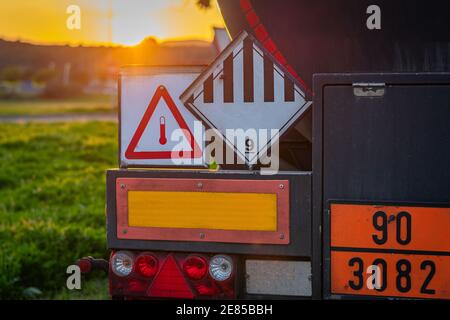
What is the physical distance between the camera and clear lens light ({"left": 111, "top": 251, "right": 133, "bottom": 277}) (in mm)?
2799

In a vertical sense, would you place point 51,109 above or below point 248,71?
above

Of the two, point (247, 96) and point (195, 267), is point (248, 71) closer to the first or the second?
point (247, 96)

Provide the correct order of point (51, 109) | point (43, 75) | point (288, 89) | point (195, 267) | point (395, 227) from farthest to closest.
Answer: point (43, 75), point (51, 109), point (195, 267), point (288, 89), point (395, 227)

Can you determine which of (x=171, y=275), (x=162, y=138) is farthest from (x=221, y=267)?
(x=162, y=138)

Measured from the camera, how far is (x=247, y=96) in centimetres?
267

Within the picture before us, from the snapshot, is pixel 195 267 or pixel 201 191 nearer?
pixel 201 191

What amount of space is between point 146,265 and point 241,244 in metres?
0.42

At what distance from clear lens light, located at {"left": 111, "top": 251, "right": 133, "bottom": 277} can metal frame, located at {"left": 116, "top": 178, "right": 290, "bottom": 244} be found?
9 cm

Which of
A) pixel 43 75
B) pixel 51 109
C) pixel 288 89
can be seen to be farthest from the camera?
Result: pixel 43 75

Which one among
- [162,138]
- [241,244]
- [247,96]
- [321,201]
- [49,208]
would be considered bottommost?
[49,208]

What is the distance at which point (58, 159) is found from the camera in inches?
450

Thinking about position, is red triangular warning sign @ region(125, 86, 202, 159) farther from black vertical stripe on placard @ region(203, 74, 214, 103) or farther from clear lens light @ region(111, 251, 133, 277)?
clear lens light @ region(111, 251, 133, 277)

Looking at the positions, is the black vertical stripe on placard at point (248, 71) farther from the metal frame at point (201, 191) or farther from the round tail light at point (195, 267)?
the round tail light at point (195, 267)
